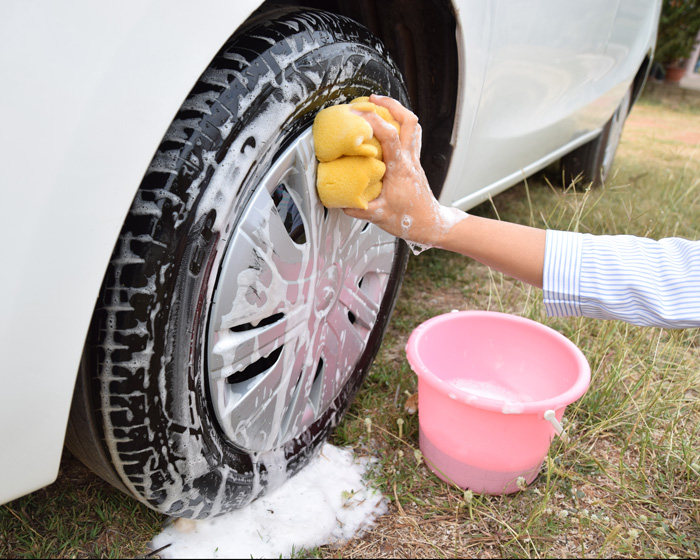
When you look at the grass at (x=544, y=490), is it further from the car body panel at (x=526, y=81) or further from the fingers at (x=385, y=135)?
the fingers at (x=385, y=135)

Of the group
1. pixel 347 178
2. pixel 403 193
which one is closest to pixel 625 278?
pixel 403 193

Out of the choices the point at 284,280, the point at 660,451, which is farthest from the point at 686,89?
the point at 284,280

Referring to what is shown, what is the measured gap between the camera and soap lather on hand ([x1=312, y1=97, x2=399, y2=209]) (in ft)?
3.18

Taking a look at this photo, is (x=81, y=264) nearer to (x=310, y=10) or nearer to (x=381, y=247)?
(x=310, y=10)

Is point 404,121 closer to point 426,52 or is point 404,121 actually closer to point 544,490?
point 426,52

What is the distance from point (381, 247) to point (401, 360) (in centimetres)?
51

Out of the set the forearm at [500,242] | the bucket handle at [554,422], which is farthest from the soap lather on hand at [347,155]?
the bucket handle at [554,422]

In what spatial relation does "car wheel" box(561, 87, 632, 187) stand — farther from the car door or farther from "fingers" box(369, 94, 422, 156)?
"fingers" box(369, 94, 422, 156)

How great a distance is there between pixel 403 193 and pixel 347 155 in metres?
0.14

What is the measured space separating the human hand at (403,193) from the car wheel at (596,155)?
2.30 meters

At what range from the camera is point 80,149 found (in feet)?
2.08

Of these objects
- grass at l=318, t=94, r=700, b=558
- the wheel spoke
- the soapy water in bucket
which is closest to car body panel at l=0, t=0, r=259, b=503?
the wheel spoke

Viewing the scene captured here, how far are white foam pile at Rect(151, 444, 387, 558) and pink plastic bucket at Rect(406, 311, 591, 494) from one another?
0.19 meters

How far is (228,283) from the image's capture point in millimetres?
883
